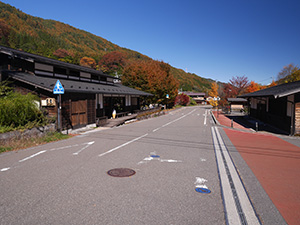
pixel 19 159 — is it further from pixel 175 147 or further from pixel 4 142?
pixel 175 147

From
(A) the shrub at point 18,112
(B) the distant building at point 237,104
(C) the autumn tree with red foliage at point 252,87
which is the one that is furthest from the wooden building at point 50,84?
(C) the autumn tree with red foliage at point 252,87

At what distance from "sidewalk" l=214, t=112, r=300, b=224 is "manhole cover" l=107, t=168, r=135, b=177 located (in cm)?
357

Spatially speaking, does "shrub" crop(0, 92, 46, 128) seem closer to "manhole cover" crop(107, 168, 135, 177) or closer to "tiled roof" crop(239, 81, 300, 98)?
"manhole cover" crop(107, 168, 135, 177)

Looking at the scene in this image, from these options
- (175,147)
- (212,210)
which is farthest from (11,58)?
(212,210)

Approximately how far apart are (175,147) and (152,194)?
523cm

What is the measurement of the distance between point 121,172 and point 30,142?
19.7 feet

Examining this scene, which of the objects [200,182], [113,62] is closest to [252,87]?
[200,182]

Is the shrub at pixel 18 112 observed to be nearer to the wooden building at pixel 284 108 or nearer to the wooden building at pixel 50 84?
the wooden building at pixel 50 84

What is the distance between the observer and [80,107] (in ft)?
51.9

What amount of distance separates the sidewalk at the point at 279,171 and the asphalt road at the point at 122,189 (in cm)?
31

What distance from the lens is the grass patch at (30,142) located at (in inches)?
340

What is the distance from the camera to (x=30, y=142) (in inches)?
380

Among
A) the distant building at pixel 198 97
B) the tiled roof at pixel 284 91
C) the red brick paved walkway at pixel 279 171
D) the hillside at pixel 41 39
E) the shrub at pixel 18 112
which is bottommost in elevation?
the red brick paved walkway at pixel 279 171

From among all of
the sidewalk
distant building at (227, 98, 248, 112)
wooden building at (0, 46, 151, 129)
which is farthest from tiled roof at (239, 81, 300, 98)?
distant building at (227, 98, 248, 112)
